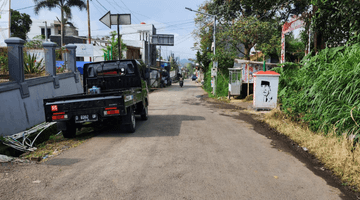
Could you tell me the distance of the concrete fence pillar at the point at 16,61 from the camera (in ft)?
30.4

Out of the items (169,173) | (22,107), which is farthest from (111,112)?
(22,107)

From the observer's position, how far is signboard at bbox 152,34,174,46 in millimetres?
53906

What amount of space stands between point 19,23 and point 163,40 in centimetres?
2420

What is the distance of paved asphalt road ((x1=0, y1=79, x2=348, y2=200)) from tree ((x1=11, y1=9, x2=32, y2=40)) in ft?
126

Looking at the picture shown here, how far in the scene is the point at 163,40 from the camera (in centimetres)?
5441

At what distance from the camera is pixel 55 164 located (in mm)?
5453

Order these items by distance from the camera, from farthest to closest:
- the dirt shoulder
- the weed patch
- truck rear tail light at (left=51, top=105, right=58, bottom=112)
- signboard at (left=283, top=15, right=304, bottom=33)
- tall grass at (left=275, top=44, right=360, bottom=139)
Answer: signboard at (left=283, top=15, right=304, bottom=33), truck rear tail light at (left=51, top=105, right=58, bottom=112), tall grass at (left=275, top=44, right=360, bottom=139), the weed patch, the dirt shoulder

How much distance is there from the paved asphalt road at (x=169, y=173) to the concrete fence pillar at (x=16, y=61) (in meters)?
3.84

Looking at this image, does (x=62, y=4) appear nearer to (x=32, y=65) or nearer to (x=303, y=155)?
(x=32, y=65)

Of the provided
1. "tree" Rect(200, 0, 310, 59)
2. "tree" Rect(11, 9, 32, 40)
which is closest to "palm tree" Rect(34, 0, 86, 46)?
"tree" Rect(11, 9, 32, 40)

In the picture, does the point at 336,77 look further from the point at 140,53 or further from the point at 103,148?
the point at 140,53

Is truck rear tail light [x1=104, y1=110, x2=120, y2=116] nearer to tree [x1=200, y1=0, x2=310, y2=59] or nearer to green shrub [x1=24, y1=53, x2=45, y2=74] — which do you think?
green shrub [x1=24, y1=53, x2=45, y2=74]

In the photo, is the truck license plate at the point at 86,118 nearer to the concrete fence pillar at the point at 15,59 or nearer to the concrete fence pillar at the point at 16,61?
the concrete fence pillar at the point at 16,61

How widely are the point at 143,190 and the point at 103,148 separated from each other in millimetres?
2887
